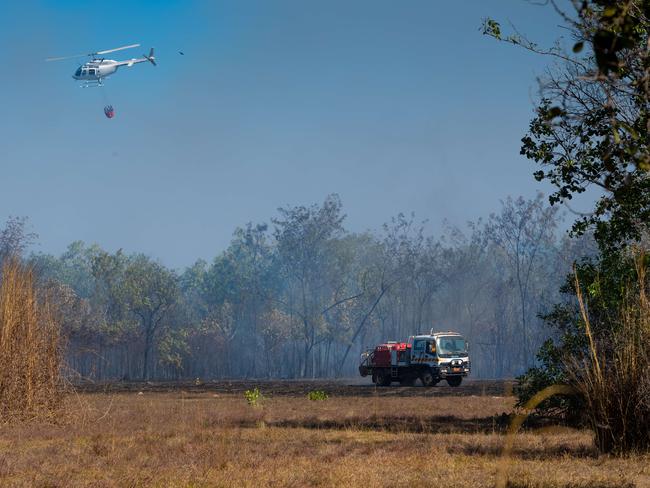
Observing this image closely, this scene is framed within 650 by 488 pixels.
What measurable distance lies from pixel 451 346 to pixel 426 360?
1357mm

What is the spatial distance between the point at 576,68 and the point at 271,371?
3641 inches

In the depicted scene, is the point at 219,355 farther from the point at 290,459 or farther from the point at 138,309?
the point at 290,459

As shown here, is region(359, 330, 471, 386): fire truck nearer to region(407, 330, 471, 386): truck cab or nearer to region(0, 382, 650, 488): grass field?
region(407, 330, 471, 386): truck cab

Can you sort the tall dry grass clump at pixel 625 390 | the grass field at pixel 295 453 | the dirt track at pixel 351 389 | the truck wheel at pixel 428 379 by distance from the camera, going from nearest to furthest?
1. the grass field at pixel 295 453
2. the tall dry grass clump at pixel 625 390
3. the dirt track at pixel 351 389
4. the truck wheel at pixel 428 379

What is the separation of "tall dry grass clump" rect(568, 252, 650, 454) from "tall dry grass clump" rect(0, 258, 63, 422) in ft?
35.7

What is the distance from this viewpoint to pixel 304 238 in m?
108

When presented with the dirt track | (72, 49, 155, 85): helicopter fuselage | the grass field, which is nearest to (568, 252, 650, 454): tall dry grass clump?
the grass field

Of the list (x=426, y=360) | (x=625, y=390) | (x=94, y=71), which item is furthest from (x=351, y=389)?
(x=94, y=71)

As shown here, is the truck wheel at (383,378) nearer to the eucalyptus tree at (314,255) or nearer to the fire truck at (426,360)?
the fire truck at (426,360)

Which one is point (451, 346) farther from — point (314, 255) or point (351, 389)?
point (314, 255)

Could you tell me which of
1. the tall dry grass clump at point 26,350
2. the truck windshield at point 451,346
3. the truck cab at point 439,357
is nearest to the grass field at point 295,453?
the tall dry grass clump at point 26,350

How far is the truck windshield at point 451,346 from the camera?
43.4 meters

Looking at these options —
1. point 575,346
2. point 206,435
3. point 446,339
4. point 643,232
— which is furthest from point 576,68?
point 446,339

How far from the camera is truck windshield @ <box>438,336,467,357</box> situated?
4338 cm
